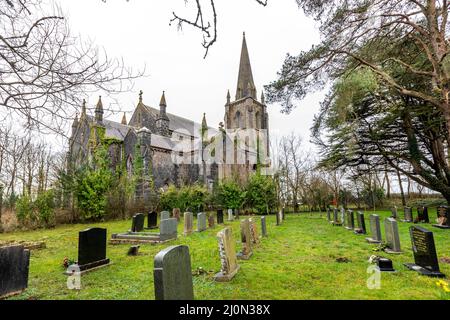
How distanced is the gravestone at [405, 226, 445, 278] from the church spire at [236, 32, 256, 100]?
33.2m

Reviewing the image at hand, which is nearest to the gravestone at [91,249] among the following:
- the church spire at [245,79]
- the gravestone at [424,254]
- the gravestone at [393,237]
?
the gravestone at [424,254]

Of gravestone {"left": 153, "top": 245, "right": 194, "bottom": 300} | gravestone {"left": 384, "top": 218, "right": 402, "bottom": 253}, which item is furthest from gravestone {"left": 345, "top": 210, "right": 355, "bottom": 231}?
gravestone {"left": 153, "top": 245, "right": 194, "bottom": 300}

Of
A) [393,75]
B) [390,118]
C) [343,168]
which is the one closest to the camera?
[393,75]

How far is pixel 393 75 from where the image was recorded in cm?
1156

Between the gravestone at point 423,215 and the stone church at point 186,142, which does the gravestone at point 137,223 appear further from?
the gravestone at point 423,215

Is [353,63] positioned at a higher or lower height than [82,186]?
higher

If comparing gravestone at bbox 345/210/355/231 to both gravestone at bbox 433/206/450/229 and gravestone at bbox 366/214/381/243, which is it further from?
gravestone at bbox 433/206/450/229

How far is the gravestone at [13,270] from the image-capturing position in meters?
4.62

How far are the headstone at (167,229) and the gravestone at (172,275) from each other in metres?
6.37
